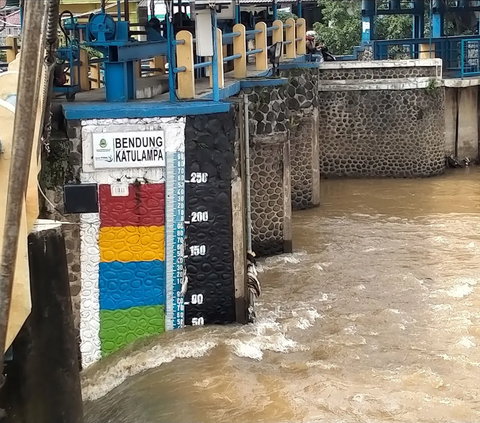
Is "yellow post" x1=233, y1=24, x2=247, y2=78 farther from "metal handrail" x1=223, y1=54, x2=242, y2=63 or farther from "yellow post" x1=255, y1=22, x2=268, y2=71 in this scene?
"yellow post" x1=255, y1=22, x2=268, y2=71

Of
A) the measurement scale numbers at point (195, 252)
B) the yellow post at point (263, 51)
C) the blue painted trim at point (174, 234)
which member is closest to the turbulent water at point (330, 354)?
the measurement scale numbers at point (195, 252)

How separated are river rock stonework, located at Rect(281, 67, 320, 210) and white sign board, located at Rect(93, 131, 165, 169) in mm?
6201

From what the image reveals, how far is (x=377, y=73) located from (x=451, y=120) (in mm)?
2791

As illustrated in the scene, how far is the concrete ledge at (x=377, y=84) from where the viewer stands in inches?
712

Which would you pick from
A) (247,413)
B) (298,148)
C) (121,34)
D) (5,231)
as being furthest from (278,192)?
(5,231)

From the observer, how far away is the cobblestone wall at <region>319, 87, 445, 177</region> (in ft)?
59.9

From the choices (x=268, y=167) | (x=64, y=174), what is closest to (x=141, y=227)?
(x=64, y=174)

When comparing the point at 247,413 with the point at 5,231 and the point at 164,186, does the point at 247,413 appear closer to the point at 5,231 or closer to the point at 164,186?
the point at 164,186

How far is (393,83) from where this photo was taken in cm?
1812

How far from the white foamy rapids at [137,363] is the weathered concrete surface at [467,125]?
13267mm

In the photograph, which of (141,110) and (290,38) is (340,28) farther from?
(141,110)

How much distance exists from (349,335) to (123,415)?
2994 millimetres

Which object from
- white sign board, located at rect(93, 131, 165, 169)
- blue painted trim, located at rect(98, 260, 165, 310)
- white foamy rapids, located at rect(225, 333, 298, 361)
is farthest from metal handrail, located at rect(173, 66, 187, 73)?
white foamy rapids, located at rect(225, 333, 298, 361)

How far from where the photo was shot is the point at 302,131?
1447cm
